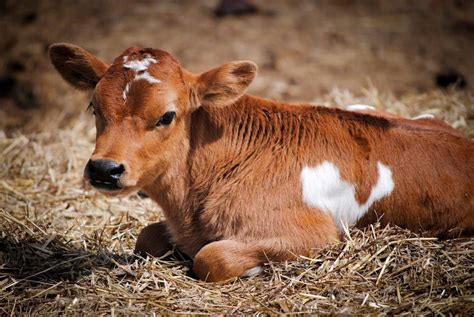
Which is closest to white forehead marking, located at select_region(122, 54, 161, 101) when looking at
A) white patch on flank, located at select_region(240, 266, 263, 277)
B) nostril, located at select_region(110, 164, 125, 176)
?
nostril, located at select_region(110, 164, 125, 176)

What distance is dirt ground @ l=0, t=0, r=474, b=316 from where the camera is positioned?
5.06 m

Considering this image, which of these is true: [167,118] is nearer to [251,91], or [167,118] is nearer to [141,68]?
[141,68]

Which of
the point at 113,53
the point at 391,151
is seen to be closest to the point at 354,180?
the point at 391,151

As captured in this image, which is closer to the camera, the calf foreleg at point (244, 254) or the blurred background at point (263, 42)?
the calf foreleg at point (244, 254)

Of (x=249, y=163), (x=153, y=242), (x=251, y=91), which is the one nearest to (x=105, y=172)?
(x=153, y=242)

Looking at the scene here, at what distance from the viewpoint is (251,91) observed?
36.7 ft

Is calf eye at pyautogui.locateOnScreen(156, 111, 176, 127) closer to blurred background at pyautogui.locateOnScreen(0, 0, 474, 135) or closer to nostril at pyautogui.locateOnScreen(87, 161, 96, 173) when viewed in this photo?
nostril at pyautogui.locateOnScreen(87, 161, 96, 173)

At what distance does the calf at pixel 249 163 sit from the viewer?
532cm

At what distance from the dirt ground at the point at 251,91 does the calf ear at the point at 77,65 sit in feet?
5.08

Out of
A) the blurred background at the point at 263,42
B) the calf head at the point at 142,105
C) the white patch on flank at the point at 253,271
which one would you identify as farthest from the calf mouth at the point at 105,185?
the blurred background at the point at 263,42

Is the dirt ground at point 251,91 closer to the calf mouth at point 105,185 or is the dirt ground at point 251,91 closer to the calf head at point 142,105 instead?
the calf mouth at point 105,185

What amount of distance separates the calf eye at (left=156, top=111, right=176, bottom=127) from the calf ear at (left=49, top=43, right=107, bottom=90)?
79 centimetres

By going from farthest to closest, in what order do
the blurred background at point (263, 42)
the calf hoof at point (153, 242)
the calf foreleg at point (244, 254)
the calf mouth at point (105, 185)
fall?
the blurred background at point (263, 42) → the calf hoof at point (153, 242) → the calf foreleg at point (244, 254) → the calf mouth at point (105, 185)

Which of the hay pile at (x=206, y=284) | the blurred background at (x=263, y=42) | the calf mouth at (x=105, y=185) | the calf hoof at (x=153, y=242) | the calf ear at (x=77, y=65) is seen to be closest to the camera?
the hay pile at (x=206, y=284)
